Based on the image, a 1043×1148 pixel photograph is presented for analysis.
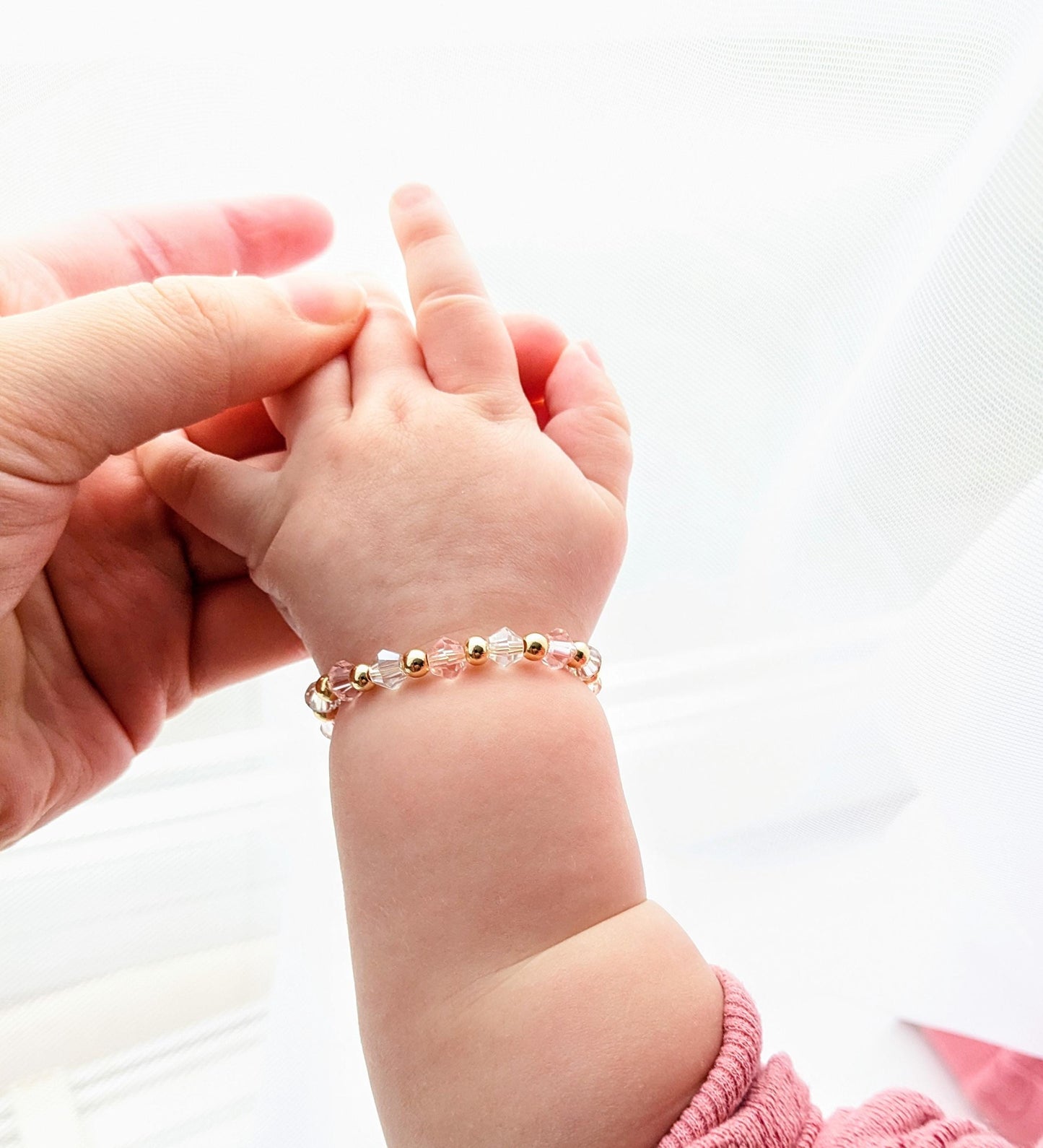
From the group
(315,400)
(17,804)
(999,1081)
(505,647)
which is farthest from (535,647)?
(999,1081)

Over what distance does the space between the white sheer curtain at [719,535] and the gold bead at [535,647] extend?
259 mm

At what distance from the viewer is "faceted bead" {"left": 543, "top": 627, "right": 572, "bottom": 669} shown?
2.11 ft

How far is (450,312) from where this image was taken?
71 cm

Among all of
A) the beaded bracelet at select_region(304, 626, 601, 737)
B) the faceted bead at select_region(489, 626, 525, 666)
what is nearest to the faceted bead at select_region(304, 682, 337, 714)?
the beaded bracelet at select_region(304, 626, 601, 737)

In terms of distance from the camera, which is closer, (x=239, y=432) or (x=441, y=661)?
(x=441, y=661)

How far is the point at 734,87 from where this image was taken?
29.3 inches

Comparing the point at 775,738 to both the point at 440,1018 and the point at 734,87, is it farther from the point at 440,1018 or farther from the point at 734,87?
the point at 734,87

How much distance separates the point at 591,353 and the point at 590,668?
0.24 m

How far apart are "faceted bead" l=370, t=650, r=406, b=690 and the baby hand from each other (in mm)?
17

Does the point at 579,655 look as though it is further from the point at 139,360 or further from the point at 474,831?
the point at 139,360

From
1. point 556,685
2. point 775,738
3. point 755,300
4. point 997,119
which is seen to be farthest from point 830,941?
point 997,119

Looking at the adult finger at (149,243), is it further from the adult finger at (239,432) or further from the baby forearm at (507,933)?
the baby forearm at (507,933)

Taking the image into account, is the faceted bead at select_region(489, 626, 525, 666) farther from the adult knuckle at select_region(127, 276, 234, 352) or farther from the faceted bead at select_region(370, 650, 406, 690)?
the adult knuckle at select_region(127, 276, 234, 352)

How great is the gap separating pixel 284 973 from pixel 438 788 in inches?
11.4
